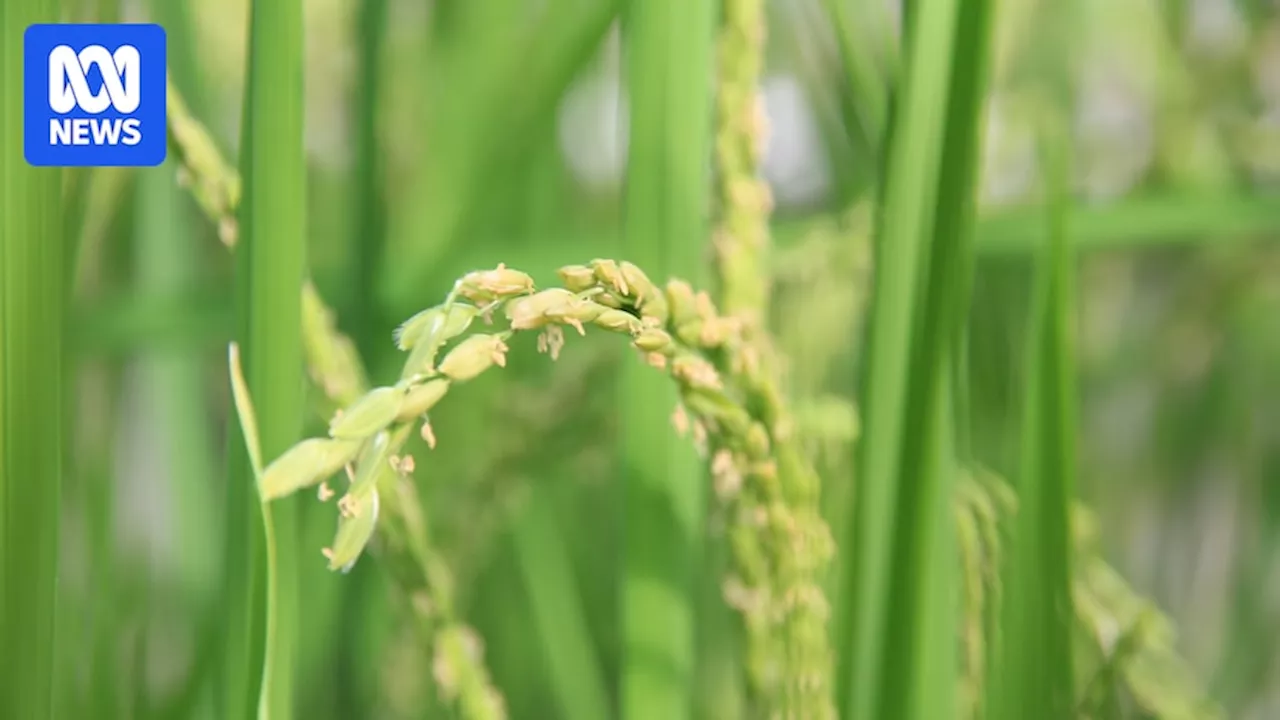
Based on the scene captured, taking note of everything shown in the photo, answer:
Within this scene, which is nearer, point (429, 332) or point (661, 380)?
point (429, 332)

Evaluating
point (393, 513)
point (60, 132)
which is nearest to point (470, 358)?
point (393, 513)

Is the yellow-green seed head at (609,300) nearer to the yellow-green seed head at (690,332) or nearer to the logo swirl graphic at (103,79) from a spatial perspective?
the yellow-green seed head at (690,332)

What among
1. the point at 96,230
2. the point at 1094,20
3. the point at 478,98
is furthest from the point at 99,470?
the point at 1094,20

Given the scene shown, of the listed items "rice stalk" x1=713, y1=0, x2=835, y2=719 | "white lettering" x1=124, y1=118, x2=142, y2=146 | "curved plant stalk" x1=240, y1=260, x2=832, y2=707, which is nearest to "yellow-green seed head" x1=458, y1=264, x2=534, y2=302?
"curved plant stalk" x1=240, y1=260, x2=832, y2=707

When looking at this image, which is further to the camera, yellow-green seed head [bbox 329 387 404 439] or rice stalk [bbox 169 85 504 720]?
rice stalk [bbox 169 85 504 720]

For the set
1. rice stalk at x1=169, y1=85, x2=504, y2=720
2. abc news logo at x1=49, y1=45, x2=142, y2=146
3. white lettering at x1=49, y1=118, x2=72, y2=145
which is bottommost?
rice stalk at x1=169, y1=85, x2=504, y2=720

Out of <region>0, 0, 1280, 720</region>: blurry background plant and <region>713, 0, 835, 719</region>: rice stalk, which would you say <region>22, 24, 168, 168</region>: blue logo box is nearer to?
<region>0, 0, 1280, 720</region>: blurry background plant

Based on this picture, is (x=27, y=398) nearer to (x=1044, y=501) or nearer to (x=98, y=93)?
(x=98, y=93)
